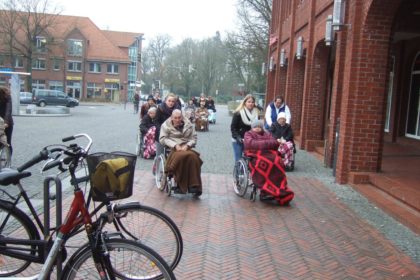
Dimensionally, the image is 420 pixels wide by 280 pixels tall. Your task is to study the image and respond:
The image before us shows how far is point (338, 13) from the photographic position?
10477 millimetres

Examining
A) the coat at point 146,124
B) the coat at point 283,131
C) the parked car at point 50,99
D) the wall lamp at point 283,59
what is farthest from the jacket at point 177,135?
the parked car at point 50,99

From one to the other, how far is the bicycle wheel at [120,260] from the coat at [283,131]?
342 inches

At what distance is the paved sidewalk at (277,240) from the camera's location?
5066 mm

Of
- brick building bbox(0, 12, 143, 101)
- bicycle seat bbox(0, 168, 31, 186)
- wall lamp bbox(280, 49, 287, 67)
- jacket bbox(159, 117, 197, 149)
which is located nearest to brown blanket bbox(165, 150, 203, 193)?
jacket bbox(159, 117, 197, 149)

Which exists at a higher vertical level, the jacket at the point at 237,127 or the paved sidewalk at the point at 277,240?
the jacket at the point at 237,127

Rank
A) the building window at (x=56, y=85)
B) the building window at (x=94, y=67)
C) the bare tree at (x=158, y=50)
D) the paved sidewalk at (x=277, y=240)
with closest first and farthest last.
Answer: the paved sidewalk at (x=277, y=240)
the building window at (x=56, y=85)
the building window at (x=94, y=67)
the bare tree at (x=158, y=50)

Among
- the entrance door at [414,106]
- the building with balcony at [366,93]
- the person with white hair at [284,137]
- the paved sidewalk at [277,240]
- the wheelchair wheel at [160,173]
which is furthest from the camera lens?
the entrance door at [414,106]

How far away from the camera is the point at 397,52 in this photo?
57.0ft

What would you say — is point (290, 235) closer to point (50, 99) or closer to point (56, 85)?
point (50, 99)

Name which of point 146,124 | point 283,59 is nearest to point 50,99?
point 283,59

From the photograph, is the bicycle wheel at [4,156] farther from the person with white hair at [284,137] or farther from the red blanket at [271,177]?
the person with white hair at [284,137]

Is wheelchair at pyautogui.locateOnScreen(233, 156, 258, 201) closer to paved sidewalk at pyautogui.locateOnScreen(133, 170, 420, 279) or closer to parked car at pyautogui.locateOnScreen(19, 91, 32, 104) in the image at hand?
paved sidewalk at pyautogui.locateOnScreen(133, 170, 420, 279)

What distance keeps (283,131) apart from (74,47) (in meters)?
66.8

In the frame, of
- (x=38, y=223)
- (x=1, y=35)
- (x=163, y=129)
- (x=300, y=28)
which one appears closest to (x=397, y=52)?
(x=300, y=28)
